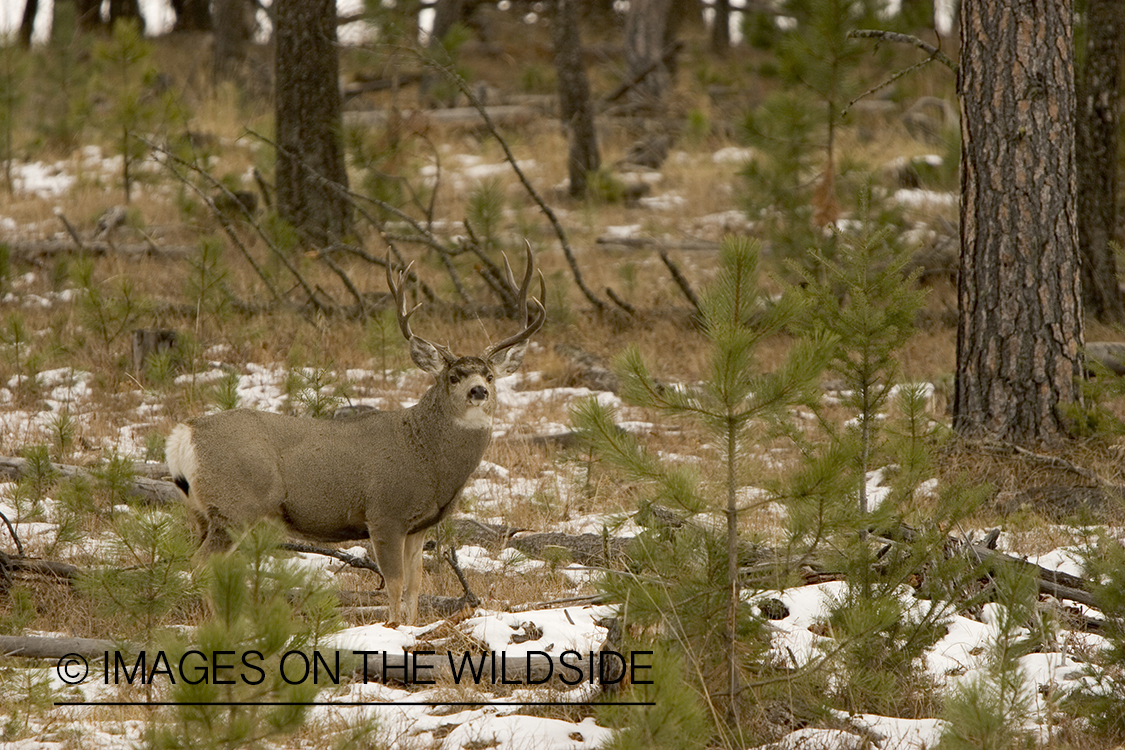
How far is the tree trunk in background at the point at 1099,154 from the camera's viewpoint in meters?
10.1

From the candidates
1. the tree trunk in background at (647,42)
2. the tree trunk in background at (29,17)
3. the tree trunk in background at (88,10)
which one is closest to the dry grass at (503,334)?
the tree trunk in background at (647,42)

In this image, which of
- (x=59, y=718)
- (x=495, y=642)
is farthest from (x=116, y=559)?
(x=495, y=642)

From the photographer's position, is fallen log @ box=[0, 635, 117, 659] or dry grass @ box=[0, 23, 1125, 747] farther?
dry grass @ box=[0, 23, 1125, 747]

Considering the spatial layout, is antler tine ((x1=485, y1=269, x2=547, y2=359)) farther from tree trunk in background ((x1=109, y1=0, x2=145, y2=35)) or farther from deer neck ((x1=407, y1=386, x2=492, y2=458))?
tree trunk in background ((x1=109, y1=0, x2=145, y2=35))

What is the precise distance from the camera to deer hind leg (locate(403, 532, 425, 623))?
534cm

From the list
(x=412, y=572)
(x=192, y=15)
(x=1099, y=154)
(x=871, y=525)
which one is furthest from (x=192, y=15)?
(x=871, y=525)

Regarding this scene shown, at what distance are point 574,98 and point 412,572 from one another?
1069 cm

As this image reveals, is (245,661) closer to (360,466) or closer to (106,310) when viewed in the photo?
(360,466)

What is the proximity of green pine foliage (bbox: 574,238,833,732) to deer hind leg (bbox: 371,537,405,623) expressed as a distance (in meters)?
1.42

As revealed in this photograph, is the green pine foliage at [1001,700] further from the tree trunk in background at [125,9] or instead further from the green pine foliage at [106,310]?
the tree trunk in background at [125,9]

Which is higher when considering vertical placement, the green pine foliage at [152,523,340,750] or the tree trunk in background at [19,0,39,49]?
the tree trunk in background at [19,0,39,49]

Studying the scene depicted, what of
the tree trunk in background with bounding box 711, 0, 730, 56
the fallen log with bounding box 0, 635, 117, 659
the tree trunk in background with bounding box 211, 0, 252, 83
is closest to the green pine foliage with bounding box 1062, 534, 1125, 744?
the fallen log with bounding box 0, 635, 117, 659

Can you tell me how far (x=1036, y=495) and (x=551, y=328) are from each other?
15.4 ft

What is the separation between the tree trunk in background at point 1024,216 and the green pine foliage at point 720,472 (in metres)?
3.52
